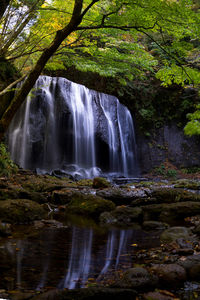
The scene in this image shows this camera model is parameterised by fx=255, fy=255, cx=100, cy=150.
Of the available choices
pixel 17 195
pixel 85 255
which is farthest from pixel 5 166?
pixel 85 255

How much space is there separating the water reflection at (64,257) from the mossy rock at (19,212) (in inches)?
27.7

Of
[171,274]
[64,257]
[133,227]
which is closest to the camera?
[171,274]

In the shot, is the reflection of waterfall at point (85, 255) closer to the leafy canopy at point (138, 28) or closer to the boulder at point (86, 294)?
the boulder at point (86, 294)

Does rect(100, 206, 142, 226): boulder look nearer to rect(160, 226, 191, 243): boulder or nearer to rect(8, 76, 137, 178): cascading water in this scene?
rect(160, 226, 191, 243): boulder

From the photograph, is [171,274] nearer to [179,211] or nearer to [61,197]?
[179,211]

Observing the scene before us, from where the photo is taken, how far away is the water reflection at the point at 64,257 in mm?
2462

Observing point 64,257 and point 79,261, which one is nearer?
point 79,261

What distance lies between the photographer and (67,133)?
52.3ft

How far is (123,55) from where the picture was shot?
6438 mm

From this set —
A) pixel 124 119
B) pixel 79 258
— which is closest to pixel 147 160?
pixel 124 119

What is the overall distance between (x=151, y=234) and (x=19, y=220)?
2560mm

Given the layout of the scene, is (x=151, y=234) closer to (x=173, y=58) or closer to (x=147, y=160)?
(x=173, y=58)

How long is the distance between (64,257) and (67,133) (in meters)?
13.0

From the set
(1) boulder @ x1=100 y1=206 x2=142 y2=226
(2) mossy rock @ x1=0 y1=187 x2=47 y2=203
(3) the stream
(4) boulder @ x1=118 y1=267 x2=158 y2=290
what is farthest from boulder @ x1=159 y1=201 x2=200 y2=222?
(4) boulder @ x1=118 y1=267 x2=158 y2=290
